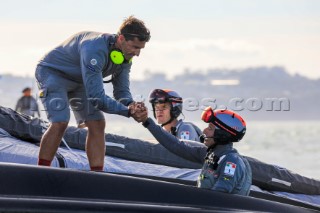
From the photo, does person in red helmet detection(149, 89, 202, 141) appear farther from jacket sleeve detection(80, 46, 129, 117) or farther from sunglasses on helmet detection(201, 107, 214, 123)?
sunglasses on helmet detection(201, 107, 214, 123)

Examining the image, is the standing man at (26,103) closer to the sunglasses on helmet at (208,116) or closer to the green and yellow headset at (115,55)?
the green and yellow headset at (115,55)

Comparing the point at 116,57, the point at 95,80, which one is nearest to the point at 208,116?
the point at 95,80

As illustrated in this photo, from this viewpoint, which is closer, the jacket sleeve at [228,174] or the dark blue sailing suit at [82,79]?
the jacket sleeve at [228,174]

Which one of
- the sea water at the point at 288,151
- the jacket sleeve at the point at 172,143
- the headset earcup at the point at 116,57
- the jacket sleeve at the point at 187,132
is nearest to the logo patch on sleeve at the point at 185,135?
the jacket sleeve at the point at 187,132

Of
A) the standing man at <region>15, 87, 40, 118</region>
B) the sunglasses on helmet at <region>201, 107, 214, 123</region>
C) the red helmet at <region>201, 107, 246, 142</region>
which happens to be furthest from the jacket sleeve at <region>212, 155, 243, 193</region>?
the standing man at <region>15, 87, 40, 118</region>

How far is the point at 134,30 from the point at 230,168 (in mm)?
1512

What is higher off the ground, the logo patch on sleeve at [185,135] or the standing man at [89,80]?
the standing man at [89,80]

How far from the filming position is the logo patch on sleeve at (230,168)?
5798 mm

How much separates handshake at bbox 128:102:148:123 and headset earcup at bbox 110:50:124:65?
530 millimetres

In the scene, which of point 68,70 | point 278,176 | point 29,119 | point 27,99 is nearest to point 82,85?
point 68,70

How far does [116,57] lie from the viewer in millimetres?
6902

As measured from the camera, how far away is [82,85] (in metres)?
7.23

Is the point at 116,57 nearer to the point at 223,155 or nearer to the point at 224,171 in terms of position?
the point at 223,155

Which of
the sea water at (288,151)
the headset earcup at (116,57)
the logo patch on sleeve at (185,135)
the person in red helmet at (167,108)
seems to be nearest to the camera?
the headset earcup at (116,57)
